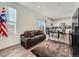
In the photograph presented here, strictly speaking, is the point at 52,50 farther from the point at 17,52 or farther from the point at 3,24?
the point at 3,24

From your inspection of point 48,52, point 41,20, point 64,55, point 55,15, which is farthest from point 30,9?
point 64,55

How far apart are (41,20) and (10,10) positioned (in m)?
0.86

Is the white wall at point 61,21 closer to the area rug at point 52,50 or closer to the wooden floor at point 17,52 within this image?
the area rug at point 52,50

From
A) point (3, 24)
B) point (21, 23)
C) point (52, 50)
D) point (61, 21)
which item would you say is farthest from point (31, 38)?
point (61, 21)

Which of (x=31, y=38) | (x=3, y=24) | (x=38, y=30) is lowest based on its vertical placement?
(x=31, y=38)

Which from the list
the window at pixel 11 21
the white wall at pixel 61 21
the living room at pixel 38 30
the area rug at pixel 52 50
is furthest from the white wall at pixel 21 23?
the area rug at pixel 52 50

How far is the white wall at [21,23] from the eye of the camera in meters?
2.52

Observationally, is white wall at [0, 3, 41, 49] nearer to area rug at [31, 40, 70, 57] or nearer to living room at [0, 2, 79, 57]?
living room at [0, 2, 79, 57]

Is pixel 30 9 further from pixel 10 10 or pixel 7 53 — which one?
pixel 7 53

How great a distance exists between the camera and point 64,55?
255 centimetres

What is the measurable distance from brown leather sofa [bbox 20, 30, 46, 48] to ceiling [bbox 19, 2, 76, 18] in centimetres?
56

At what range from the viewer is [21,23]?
265 cm

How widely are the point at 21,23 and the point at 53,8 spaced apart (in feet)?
3.08

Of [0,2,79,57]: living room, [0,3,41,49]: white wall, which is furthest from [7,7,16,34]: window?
[0,3,41,49]: white wall
